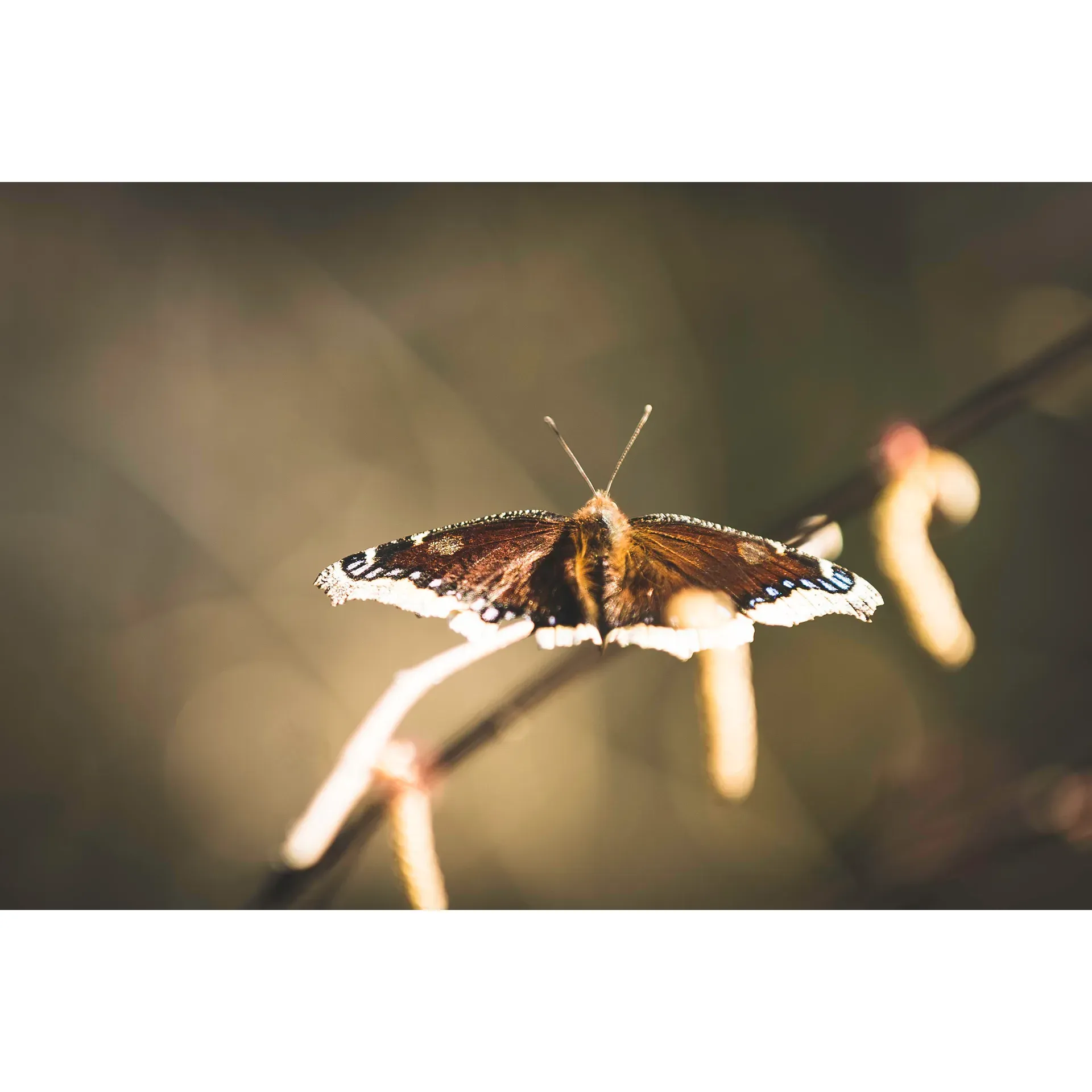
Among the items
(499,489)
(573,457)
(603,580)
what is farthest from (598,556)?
(499,489)

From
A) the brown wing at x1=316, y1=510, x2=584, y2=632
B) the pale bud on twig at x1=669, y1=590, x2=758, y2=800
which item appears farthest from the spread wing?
the pale bud on twig at x1=669, y1=590, x2=758, y2=800

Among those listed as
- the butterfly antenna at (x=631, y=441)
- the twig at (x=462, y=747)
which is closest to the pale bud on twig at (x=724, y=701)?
the twig at (x=462, y=747)

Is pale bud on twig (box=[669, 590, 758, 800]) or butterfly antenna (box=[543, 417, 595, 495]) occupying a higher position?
butterfly antenna (box=[543, 417, 595, 495])

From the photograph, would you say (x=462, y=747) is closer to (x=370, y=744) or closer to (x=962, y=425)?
(x=370, y=744)

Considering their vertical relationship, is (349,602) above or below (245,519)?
below

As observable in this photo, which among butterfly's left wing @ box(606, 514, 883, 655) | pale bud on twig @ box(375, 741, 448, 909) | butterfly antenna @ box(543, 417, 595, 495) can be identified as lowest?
pale bud on twig @ box(375, 741, 448, 909)

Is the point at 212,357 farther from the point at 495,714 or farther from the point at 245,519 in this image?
the point at 495,714

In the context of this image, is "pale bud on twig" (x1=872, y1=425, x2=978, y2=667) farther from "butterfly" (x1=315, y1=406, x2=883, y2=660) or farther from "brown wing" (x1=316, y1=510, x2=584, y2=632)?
"brown wing" (x1=316, y1=510, x2=584, y2=632)

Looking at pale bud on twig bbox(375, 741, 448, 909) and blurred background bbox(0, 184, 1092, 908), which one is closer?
pale bud on twig bbox(375, 741, 448, 909)

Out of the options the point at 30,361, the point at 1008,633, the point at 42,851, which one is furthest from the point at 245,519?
the point at 1008,633
